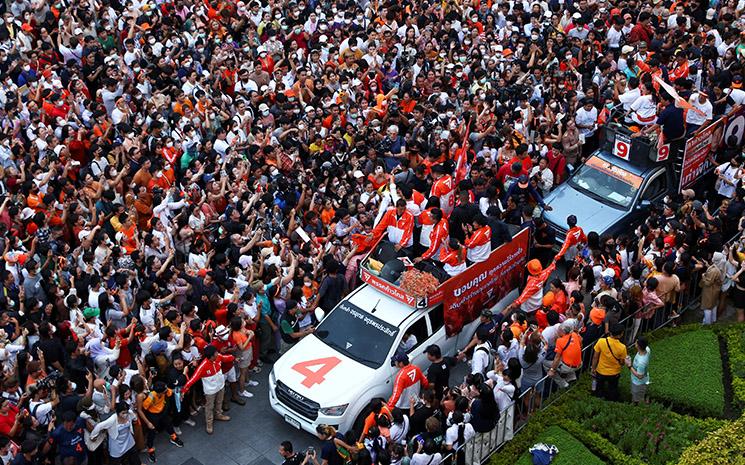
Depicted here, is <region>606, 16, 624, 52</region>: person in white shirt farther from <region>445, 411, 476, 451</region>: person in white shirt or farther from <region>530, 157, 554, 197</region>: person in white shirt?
<region>445, 411, 476, 451</region>: person in white shirt

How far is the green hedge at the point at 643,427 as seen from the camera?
1495cm

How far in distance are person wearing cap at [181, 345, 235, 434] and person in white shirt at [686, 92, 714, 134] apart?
1047 centimetres

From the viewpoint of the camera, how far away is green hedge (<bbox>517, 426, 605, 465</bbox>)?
48.8 ft

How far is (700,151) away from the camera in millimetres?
20281

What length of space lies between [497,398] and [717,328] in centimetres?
516

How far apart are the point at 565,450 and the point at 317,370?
13.0 ft

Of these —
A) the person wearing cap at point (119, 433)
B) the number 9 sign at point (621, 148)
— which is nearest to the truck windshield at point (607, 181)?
the number 9 sign at point (621, 148)

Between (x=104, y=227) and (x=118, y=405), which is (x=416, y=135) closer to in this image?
Answer: (x=104, y=227)

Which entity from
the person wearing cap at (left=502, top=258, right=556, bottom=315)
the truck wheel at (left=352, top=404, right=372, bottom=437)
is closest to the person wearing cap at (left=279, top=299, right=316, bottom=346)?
the truck wheel at (left=352, top=404, right=372, bottom=437)

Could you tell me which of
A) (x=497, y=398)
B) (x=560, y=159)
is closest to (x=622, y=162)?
(x=560, y=159)

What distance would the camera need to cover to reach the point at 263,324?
16891 mm

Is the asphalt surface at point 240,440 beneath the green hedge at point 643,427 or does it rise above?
beneath

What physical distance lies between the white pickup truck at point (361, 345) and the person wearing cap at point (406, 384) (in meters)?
0.45

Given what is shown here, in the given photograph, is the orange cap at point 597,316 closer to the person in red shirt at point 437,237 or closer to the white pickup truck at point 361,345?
the white pickup truck at point 361,345
